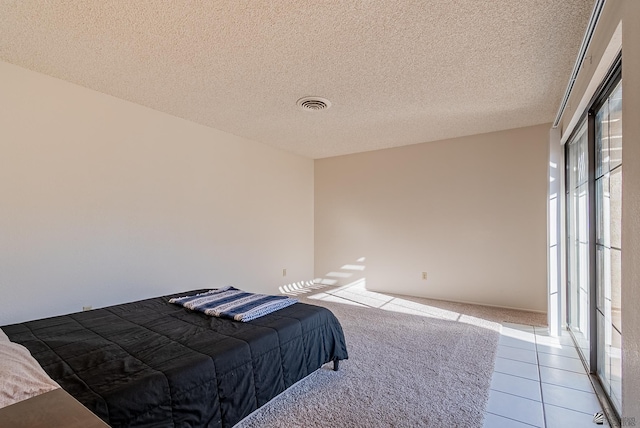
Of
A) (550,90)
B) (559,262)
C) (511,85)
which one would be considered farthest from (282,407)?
(550,90)

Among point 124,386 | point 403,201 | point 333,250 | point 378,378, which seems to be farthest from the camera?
point 333,250

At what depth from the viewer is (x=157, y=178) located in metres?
3.51

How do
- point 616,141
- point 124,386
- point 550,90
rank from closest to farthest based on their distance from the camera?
point 124,386, point 616,141, point 550,90

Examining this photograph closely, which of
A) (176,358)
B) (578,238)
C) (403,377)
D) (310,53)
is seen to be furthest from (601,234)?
(176,358)

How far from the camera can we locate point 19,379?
1117 mm

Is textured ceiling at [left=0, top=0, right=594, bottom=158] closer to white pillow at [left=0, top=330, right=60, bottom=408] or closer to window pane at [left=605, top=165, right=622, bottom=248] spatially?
window pane at [left=605, top=165, right=622, bottom=248]

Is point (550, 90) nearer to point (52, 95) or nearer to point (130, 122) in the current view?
point (130, 122)

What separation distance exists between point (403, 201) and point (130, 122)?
3779 mm

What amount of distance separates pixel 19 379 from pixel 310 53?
2358mm

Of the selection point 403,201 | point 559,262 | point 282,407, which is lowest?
point 282,407

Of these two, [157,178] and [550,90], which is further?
[157,178]

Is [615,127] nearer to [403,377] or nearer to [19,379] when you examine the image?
[403,377]

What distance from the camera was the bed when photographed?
52.2 inches

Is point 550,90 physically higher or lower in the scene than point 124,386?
higher
